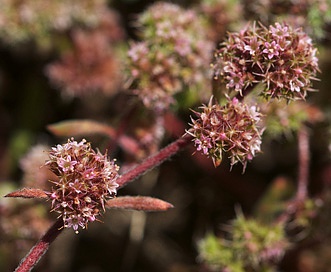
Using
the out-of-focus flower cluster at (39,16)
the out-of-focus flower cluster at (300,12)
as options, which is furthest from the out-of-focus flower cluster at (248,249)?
the out-of-focus flower cluster at (39,16)

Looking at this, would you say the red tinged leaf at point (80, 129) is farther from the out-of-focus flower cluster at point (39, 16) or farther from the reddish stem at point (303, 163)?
the reddish stem at point (303, 163)

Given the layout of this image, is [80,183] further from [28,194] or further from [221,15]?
[221,15]

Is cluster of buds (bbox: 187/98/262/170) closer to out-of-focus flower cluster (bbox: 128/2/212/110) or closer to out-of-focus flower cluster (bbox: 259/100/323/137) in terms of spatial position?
out-of-focus flower cluster (bbox: 128/2/212/110)

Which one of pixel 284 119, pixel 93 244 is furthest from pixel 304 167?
pixel 93 244

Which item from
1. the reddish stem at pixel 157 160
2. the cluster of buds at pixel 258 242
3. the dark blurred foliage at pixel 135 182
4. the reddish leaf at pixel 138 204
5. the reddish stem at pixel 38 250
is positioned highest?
the reddish stem at pixel 157 160

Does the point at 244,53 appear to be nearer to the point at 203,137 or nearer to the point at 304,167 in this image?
the point at 203,137

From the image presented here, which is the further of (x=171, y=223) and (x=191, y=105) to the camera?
(x=171, y=223)

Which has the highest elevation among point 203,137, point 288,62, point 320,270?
point 288,62
